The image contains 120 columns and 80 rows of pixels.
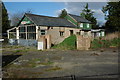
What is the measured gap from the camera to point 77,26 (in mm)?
30859

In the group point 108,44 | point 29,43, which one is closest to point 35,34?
point 29,43

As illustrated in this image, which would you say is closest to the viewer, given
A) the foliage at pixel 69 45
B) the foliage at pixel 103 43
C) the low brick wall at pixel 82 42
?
the low brick wall at pixel 82 42

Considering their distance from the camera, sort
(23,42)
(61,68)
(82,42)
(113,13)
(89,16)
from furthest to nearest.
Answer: (89,16)
(113,13)
(23,42)
(82,42)
(61,68)

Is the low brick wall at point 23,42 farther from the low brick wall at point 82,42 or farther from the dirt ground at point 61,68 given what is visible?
the dirt ground at point 61,68

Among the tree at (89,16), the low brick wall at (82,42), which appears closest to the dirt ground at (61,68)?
the low brick wall at (82,42)

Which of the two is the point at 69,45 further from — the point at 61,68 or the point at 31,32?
the point at 61,68

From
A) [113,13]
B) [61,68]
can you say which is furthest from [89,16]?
[61,68]

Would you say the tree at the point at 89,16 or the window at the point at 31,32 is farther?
the tree at the point at 89,16

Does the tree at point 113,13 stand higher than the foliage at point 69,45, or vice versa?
the tree at point 113,13

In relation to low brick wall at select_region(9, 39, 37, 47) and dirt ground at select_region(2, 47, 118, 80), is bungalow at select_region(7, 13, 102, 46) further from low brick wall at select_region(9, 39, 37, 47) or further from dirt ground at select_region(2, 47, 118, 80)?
dirt ground at select_region(2, 47, 118, 80)

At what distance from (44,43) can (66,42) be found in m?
3.50

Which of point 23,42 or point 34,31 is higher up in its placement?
point 34,31

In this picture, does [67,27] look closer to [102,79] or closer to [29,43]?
Result: [29,43]

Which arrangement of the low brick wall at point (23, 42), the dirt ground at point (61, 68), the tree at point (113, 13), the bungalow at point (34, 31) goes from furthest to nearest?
the tree at point (113, 13) < the bungalow at point (34, 31) < the low brick wall at point (23, 42) < the dirt ground at point (61, 68)
